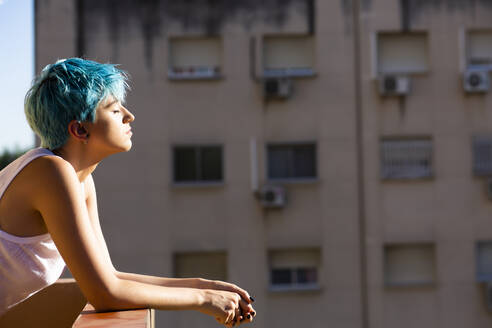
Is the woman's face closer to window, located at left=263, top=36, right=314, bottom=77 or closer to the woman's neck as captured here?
the woman's neck

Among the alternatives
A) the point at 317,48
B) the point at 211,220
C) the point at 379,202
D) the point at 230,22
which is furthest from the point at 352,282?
the point at 230,22

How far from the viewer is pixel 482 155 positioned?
1558cm

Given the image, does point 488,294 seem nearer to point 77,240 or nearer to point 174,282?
point 174,282

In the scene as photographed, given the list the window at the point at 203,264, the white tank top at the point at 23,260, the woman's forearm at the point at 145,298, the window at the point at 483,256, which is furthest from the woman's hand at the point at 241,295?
the window at the point at 483,256

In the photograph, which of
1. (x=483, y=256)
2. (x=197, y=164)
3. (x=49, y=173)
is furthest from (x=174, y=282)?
(x=483, y=256)

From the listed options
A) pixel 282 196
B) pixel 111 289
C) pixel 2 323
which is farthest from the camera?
pixel 282 196

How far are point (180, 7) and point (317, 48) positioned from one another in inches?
119

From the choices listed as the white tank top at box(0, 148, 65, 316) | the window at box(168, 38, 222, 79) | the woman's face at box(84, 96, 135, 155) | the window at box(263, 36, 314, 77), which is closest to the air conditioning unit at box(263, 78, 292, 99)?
the window at box(263, 36, 314, 77)

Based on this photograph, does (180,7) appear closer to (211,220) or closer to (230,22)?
(230,22)

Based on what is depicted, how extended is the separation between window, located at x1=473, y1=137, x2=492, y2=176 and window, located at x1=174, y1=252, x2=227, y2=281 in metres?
5.74

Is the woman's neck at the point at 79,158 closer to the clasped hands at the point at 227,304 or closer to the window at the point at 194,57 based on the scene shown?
the clasped hands at the point at 227,304

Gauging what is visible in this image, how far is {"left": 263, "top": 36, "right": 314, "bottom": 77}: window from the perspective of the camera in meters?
15.6

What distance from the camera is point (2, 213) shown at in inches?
82.4

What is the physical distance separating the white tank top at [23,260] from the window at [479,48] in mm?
14911
